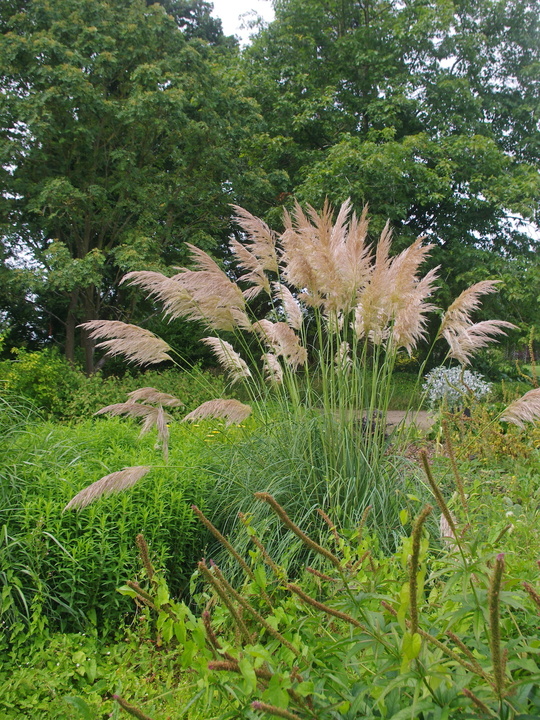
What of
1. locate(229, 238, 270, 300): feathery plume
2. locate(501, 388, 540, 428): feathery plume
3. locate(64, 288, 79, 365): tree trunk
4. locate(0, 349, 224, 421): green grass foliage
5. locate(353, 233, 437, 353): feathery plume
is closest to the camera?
locate(501, 388, 540, 428): feathery plume

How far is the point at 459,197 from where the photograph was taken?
1523cm

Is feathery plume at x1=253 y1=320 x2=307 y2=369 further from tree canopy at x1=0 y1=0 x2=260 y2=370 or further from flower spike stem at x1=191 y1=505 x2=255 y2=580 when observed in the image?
tree canopy at x1=0 y1=0 x2=260 y2=370

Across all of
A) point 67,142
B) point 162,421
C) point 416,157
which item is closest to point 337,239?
point 162,421

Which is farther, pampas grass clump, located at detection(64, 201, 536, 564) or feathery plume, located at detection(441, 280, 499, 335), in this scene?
feathery plume, located at detection(441, 280, 499, 335)

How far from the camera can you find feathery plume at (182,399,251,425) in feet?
10.5

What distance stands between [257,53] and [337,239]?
48.6ft

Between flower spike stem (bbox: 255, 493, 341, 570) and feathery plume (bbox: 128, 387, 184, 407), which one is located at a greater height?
feathery plume (bbox: 128, 387, 184, 407)

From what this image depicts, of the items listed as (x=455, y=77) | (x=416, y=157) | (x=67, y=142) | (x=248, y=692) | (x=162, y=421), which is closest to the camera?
(x=248, y=692)

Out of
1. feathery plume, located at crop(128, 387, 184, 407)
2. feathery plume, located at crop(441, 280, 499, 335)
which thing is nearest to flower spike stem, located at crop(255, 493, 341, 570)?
feathery plume, located at crop(128, 387, 184, 407)

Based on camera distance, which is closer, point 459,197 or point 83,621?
point 83,621

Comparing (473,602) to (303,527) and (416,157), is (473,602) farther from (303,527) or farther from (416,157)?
(416,157)

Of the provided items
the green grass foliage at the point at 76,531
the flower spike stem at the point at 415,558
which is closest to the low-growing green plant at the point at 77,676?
the green grass foliage at the point at 76,531

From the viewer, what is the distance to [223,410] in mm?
3252

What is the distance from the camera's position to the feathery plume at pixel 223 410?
321cm
